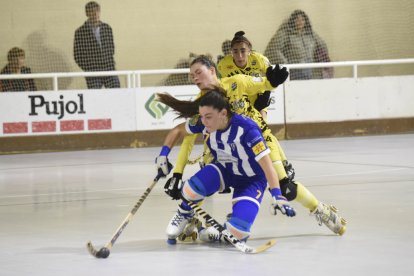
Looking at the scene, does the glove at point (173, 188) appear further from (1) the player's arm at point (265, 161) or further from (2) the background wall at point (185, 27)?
(2) the background wall at point (185, 27)

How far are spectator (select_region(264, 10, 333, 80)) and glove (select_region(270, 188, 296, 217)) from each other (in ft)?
32.8

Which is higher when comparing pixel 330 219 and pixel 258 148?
pixel 258 148

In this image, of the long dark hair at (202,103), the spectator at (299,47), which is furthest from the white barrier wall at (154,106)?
the long dark hair at (202,103)

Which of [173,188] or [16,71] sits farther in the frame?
[16,71]

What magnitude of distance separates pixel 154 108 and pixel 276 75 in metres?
8.15

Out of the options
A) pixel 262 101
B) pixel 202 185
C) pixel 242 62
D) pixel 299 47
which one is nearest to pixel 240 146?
pixel 202 185

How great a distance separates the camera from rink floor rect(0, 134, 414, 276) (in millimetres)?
5562

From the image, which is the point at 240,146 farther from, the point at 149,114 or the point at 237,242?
the point at 149,114

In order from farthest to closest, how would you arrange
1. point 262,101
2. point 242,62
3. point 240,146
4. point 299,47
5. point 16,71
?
point 299,47 → point 16,71 → point 242,62 → point 262,101 → point 240,146

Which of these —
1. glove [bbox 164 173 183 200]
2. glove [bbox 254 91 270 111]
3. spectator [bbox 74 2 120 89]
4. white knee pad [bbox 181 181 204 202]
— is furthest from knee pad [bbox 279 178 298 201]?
spectator [bbox 74 2 120 89]

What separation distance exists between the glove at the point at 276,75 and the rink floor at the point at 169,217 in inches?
41.1

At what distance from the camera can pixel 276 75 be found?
677 cm

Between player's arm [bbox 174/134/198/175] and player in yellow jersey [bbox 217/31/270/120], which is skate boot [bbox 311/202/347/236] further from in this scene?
player in yellow jersey [bbox 217/31/270/120]

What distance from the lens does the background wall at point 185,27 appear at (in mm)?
16156
